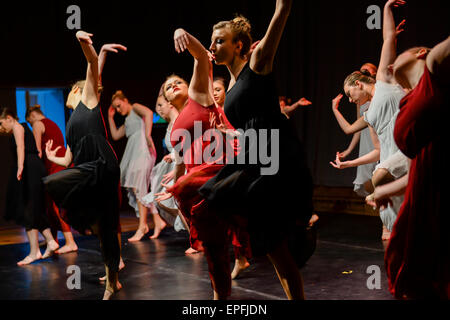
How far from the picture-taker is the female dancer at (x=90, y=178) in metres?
3.29

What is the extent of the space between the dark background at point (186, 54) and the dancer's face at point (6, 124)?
8.04ft

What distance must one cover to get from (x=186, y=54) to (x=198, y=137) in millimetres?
5939

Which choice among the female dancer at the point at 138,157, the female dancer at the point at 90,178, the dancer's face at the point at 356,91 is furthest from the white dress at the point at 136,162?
the dancer's face at the point at 356,91

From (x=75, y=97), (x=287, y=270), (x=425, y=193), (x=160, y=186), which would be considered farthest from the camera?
(x=160, y=186)

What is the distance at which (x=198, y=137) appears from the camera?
290 cm

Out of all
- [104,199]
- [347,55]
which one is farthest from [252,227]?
[347,55]

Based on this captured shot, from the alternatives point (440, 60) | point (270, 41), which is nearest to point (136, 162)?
point (270, 41)

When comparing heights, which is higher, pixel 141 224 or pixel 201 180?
pixel 201 180

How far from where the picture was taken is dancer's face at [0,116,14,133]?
16.8ft

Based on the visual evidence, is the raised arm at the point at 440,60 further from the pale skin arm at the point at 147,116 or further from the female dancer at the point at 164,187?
the pale skin arm at the point at 147,116

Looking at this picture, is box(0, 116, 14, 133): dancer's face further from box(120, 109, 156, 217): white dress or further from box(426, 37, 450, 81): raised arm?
box(426, 37, 450, 81): raised arm

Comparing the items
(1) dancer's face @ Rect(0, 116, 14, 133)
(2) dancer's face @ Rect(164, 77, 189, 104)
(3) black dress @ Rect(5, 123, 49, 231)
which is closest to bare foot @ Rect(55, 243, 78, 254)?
(3) black dress @ Rect(5, 123, 49, 231)

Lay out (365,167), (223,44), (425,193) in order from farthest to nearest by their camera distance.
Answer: (365,167) < (223,44) < (425,193)

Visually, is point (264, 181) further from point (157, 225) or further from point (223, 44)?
point (157, 225)
